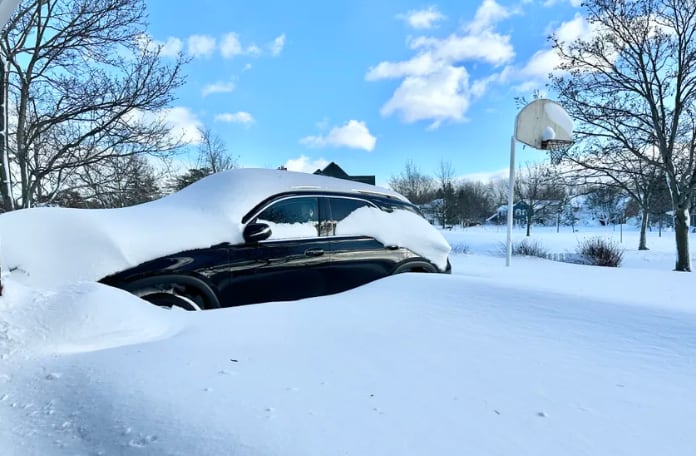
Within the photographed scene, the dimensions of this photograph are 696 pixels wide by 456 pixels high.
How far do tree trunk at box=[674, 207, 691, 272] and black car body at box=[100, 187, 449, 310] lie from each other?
1437 cm

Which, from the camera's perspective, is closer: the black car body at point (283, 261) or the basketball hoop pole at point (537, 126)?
the black car body at point (283, 261)

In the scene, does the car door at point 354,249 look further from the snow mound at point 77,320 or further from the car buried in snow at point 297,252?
the snow mound at point 77,320

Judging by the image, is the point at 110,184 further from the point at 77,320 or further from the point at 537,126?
the point at 537,126

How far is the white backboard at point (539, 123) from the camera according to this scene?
814 centimetres

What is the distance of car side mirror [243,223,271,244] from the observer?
343 centimetres

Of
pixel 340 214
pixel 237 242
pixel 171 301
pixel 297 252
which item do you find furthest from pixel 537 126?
pixel 171 301

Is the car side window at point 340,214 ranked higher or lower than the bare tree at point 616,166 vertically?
lower

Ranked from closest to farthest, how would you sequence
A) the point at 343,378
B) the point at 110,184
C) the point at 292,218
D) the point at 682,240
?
the point at 343,378, the point at 292,218, the point at 110,184, the point at 682,240

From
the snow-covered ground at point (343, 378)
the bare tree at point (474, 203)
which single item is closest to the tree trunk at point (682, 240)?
the snow-covered ground at point (343, 378)

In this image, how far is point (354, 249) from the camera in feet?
13.3

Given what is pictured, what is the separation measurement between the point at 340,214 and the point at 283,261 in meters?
0.90

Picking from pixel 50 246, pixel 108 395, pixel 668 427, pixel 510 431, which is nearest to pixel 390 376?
pixel 510 431

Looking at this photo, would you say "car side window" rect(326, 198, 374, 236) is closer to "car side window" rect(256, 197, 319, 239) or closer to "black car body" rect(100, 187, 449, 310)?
"black car body" rect(100, 187, 449, 310)

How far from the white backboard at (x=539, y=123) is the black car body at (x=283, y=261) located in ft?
17.2
